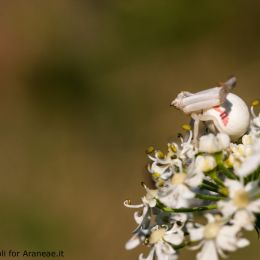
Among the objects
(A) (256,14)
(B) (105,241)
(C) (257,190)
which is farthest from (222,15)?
(C) (257,190)

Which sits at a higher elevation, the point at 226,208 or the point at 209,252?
the point at 226,208

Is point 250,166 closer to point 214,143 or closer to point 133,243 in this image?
point 214,143

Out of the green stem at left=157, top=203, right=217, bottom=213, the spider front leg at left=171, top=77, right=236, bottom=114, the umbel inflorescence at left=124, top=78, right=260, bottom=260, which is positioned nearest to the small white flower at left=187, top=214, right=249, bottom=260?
the umbel inflorescence at left=124, top=78, right=260, bottom=260

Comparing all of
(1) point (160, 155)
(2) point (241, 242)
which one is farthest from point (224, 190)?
(1) point (160, 155)

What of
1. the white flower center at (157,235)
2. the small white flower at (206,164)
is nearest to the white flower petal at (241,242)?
the small white flower at (206,164)

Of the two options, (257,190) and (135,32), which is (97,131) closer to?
(135,32)
